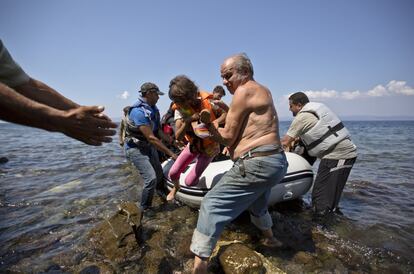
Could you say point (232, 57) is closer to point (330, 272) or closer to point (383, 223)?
point (330, 272)

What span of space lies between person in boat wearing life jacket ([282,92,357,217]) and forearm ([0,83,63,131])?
156 inches

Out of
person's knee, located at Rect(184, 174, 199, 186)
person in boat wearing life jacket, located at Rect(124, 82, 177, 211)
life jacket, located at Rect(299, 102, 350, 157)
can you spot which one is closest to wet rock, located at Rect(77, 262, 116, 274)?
person in boat wearing life jacket, located at Rect(124, 82, 177, 211)

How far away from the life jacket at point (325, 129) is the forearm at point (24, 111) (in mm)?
4298

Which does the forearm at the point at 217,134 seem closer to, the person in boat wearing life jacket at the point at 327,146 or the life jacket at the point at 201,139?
the life jacket at the point at 201,139

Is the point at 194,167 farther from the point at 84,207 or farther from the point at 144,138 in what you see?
the point at 84,207

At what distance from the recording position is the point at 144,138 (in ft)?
17.1

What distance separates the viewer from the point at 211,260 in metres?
3.30

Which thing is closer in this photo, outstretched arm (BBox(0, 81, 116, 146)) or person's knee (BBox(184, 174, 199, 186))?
outstretched arm (BBox(0, 81, 116, 146))

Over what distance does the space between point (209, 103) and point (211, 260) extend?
2174mm

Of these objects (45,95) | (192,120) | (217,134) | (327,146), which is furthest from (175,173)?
(45,95)

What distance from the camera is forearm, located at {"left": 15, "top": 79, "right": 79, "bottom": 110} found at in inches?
96.4

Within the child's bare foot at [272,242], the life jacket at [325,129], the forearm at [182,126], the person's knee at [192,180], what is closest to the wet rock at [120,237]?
the person's knee at [192,180]

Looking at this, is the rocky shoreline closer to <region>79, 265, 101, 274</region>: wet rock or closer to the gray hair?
<region>79, 265, 101, 274</region>: wet rock

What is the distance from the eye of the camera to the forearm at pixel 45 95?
8.04 ft
